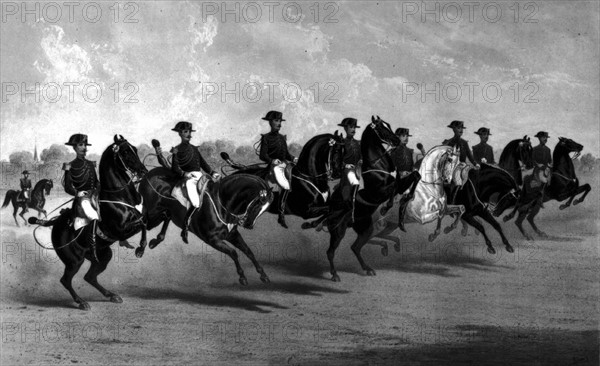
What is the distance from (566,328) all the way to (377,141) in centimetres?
354

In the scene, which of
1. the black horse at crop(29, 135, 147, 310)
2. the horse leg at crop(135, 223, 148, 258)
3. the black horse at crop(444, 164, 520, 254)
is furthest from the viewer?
the black horse at crop(444, 164, 520, 254)

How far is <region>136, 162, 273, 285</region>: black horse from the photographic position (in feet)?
36.6

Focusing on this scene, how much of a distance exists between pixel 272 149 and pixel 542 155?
381cm

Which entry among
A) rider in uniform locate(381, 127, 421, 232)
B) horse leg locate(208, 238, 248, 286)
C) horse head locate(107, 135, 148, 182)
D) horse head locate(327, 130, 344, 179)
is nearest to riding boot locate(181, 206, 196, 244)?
horse leg locate(208, 238, 248, 286)

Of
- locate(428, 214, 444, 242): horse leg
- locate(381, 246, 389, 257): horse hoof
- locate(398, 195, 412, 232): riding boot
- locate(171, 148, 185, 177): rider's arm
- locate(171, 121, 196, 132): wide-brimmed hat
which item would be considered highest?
locate(171, 121, 196, 132): wide-brimmed hat

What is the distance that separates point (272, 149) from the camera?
1140 cm

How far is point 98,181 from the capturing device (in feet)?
36.3

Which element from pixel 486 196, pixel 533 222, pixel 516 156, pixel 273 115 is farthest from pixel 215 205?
pixel 533 222

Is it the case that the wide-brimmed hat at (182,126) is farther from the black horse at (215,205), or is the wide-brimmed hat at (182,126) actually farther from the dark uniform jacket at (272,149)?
the dark uniform jacket at (272,149)

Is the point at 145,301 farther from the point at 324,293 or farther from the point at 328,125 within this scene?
the point at 328,125

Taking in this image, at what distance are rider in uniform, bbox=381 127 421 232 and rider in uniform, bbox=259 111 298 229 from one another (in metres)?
1.34

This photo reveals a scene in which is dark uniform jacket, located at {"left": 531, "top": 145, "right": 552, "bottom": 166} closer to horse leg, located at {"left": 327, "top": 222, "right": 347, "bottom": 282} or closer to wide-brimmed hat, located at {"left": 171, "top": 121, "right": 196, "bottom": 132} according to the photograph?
horse leg, located at {"left": 327, "top": 222, "right": 347, "bottom": 282}

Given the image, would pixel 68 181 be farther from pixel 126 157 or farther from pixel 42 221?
pixel 126 157

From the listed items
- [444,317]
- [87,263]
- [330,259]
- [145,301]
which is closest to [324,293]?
[330,259]
